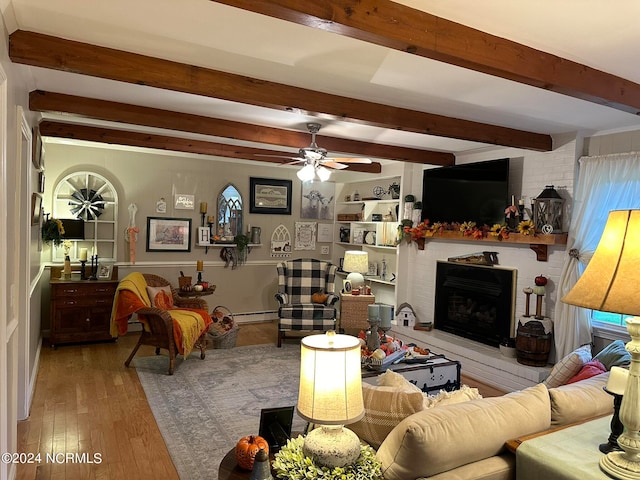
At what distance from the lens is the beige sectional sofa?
1.62 m

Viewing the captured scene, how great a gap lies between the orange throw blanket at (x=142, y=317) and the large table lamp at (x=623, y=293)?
3754 millimetres

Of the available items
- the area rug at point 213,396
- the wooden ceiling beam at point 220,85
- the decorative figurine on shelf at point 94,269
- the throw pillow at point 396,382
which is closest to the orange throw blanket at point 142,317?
the area rug at point 213,396

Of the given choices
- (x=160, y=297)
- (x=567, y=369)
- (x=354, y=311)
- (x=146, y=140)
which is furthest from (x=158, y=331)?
(x=567, y=369)

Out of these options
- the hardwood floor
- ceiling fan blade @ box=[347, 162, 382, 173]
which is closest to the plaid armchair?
ceiling fan blade @ box=[347, 162, 382, 173]

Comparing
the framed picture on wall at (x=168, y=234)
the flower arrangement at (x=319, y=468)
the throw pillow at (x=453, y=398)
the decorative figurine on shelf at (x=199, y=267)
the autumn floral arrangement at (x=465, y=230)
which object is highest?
the autumn floral arrangement at (x=465, y=230)

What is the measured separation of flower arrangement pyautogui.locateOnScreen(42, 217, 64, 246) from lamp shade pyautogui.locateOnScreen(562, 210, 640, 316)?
17.7 ft

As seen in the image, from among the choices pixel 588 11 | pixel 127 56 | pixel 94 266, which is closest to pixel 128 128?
pixel 94 266

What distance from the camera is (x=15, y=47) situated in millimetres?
2316

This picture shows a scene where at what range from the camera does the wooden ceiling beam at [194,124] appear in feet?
11.3

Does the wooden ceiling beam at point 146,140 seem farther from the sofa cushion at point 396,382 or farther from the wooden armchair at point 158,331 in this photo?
the sofa cushion at point 396,382

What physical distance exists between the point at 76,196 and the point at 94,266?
3.02ft

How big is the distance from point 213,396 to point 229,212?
3285 millimetres

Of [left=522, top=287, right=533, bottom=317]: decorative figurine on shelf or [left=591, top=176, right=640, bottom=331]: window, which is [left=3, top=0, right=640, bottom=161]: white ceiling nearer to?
[left=591, top=176, right=640, bottom=331]: window

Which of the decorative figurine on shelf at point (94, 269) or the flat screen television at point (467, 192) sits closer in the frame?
the flat screen television at point (467, 192)
